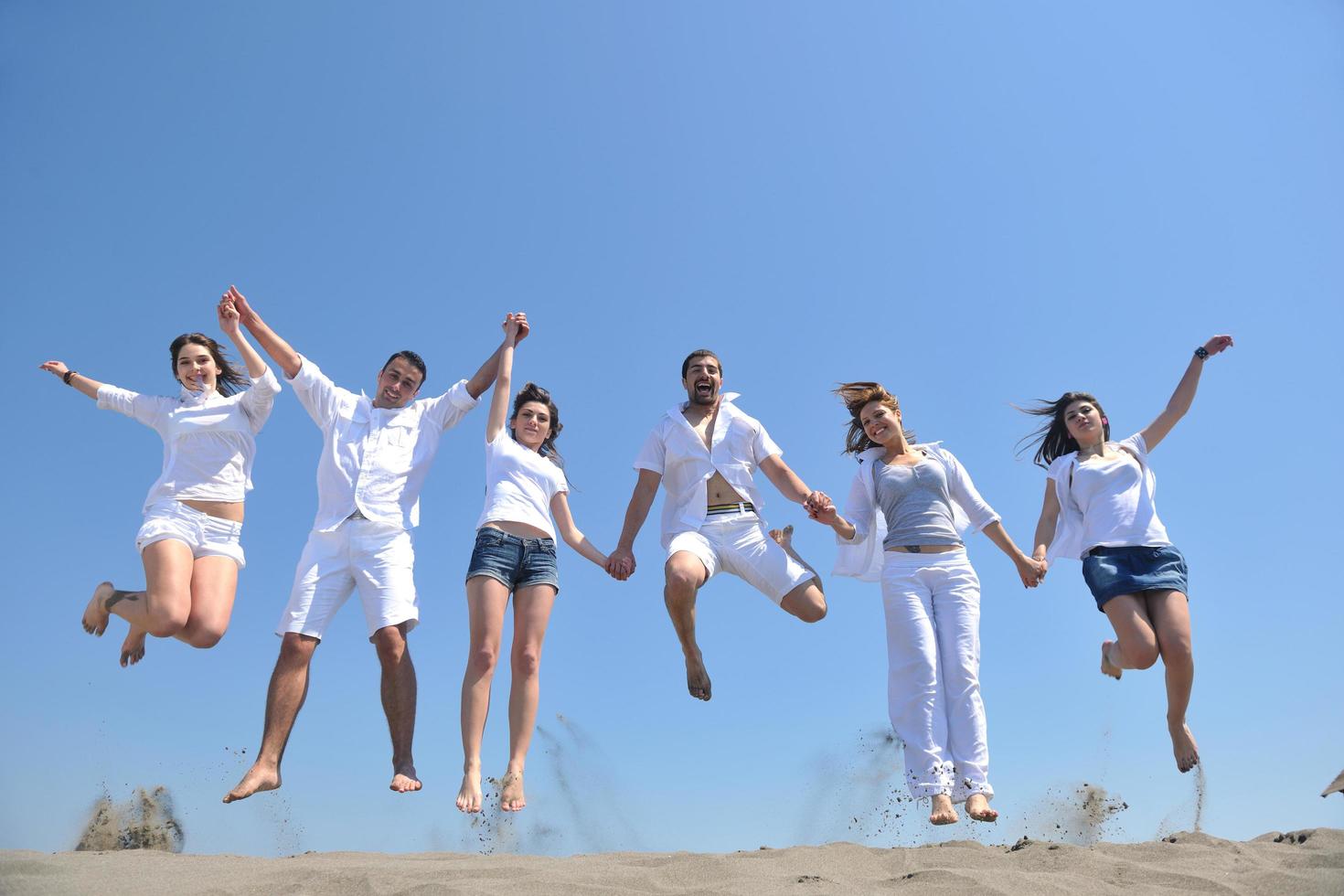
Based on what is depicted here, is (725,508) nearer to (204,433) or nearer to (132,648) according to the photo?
(204,433)

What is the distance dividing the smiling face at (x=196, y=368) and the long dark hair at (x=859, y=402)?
16.4ft

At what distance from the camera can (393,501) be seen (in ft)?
24.7

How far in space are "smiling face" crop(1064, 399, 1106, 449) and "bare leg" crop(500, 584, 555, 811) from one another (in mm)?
4270

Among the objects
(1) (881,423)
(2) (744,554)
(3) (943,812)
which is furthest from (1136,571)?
(2) (744,554)

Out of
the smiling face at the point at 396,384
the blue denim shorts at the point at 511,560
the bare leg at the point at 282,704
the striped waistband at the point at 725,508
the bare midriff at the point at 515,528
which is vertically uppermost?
the smiling face at the point at 396,384

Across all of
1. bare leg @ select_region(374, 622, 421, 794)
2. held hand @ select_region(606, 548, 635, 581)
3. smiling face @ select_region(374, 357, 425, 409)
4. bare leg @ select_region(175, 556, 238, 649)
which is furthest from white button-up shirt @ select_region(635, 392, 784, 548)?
bare leg @ select_region(175, 556, 238, 649)

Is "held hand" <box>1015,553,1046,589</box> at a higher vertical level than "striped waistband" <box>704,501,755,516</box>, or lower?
lower

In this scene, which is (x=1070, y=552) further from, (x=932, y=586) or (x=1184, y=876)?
(x=1184, y=876)

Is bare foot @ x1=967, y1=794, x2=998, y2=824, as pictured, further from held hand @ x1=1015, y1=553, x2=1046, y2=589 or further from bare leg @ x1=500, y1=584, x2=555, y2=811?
bare leg @ x1=500, y1=584, x2=555, y2=811

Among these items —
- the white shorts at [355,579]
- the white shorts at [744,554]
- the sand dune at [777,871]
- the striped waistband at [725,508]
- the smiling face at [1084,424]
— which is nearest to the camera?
the sand dune at [777,871]

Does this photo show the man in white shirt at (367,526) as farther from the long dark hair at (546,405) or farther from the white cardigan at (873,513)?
the white cardigan at (873,513)

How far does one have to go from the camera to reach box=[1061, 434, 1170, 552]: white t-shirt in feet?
24.8

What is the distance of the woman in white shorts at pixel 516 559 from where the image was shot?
7.01 metres

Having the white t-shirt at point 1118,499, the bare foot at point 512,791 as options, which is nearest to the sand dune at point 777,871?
the bare foot at point 512,791
